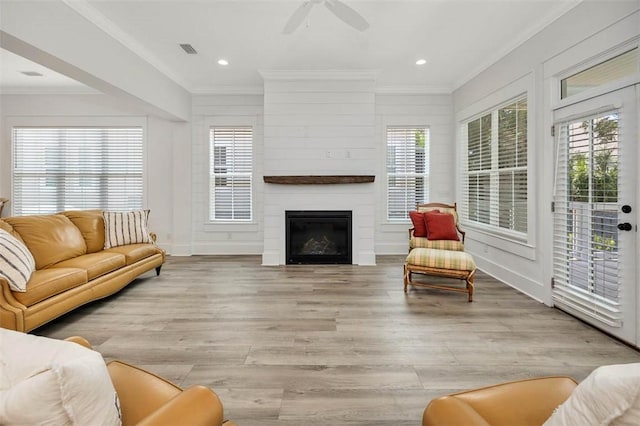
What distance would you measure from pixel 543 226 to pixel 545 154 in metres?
0.78

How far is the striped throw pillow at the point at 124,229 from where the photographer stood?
13.1 ft

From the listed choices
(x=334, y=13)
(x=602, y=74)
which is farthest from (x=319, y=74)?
(x=602, y=74)

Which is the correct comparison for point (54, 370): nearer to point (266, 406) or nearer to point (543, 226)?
point (266, 406)

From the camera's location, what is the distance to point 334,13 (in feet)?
8.91

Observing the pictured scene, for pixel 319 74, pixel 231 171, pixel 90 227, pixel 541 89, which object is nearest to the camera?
pixel 541 89

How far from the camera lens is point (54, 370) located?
0.67m

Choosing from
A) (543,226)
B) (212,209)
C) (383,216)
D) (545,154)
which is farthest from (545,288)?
(212,209)

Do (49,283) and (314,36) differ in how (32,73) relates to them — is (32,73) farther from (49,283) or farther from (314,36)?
(314,36)

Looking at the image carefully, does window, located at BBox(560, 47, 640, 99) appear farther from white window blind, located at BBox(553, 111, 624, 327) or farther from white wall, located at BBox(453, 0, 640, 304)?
white window blind, located at BBox(553, 111, 624, 327)

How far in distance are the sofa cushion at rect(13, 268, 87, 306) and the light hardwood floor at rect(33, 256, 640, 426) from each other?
1.21 ft

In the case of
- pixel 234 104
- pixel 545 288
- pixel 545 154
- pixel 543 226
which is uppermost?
pixel 234 104

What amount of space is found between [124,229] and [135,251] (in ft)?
1.64

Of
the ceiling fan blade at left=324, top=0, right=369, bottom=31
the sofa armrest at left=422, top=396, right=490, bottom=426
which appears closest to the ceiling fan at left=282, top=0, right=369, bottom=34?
the ceiling fan blade at left=324, top=0, right=369, bottom=31

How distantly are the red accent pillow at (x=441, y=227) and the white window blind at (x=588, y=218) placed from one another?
47.6 inches
